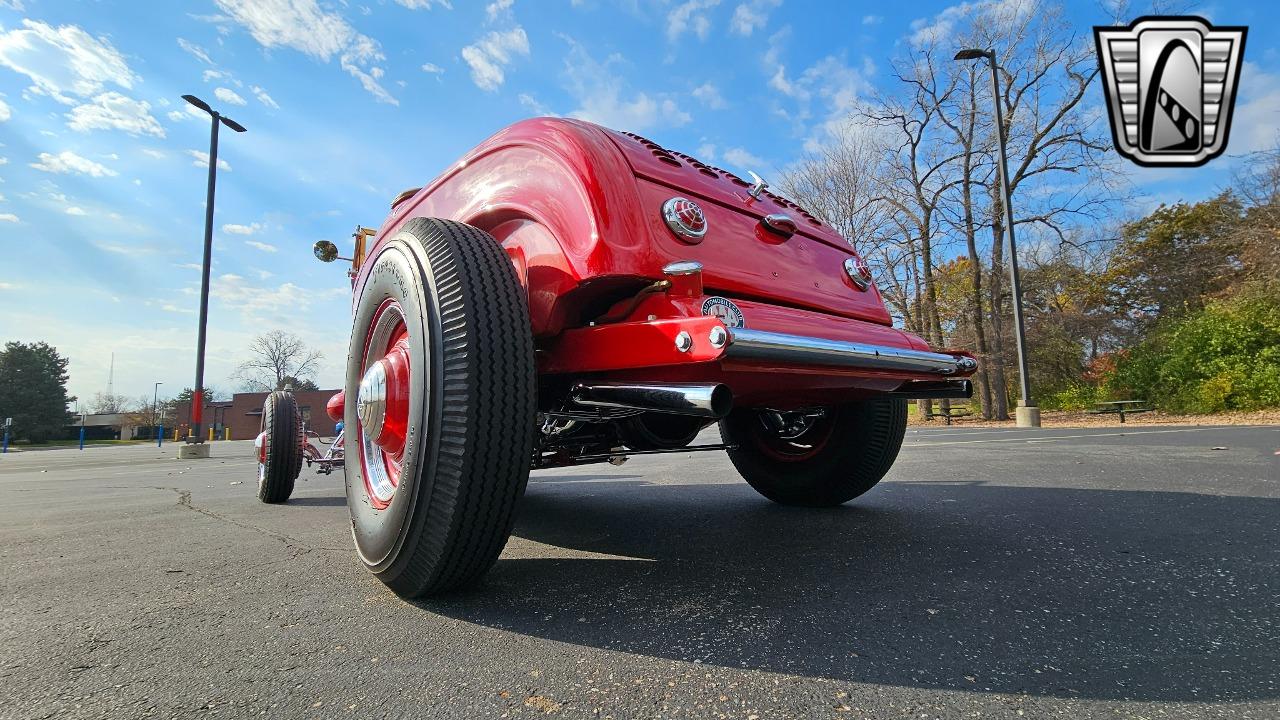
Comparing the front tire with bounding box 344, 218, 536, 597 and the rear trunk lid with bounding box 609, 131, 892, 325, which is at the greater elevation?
the rear trunk lid with bounding box 609, 131, 892, 325

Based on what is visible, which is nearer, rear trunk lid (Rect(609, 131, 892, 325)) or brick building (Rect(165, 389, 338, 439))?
rear trunk lid (Rect(609, 131, 892, 325))

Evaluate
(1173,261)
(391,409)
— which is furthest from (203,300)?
(1173,261)

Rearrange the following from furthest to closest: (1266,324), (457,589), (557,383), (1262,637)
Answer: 1. (1266,324)
2. (557,383)
3. (457,589)
4. (1262,637)

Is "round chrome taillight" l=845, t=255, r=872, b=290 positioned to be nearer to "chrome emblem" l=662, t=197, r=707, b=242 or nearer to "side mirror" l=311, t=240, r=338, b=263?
"chrome emblem" l=662, t=197, r=707, b=242

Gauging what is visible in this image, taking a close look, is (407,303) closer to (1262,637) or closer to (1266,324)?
(1262,637)

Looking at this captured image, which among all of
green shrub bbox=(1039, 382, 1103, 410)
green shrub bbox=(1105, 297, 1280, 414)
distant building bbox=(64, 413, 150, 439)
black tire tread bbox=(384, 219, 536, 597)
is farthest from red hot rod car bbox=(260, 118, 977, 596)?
distant building bbox=(64, 413, 150, 439)

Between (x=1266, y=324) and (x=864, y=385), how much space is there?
2197cm

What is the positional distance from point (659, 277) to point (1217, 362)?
22.9 meters

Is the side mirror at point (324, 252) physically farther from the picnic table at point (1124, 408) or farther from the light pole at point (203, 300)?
the picnic table at point (1124, 408)

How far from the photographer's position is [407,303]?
1879 mm

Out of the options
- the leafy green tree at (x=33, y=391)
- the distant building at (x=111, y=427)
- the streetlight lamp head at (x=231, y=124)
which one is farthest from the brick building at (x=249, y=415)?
the streetlight lamp head at (x=231, y=124)

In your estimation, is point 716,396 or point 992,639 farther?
point 716,396

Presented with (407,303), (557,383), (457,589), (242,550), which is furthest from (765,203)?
(242,550)

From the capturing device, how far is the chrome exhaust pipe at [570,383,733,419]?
1.58m
